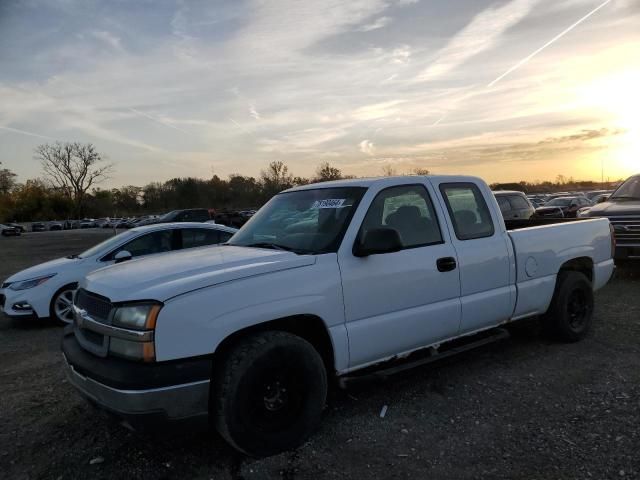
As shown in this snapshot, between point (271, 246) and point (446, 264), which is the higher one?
point (271, 246)

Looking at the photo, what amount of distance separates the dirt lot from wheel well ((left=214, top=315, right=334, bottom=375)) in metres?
0.41

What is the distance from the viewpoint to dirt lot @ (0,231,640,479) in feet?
10.1

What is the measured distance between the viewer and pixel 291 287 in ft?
10.7

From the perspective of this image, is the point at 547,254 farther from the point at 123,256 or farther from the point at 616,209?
the point at 123,256

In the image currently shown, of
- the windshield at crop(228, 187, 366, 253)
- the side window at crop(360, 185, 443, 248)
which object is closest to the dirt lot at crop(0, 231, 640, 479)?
the windshield at crop(228, 187, 366, 253)

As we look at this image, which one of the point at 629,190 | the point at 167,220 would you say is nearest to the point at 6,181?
the point at 167,220

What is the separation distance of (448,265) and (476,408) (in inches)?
45.8

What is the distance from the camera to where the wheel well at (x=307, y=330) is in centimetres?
318

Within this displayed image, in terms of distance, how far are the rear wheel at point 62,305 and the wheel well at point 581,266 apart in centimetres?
669

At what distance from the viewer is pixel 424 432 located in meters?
3.53

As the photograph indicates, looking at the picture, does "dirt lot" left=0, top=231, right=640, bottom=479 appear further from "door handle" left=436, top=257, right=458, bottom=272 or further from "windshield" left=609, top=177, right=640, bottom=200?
"windshield" left=609, top=177, right=640, bottom=200

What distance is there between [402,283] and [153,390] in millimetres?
1960

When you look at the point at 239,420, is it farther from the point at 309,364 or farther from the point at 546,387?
the point at 546,387

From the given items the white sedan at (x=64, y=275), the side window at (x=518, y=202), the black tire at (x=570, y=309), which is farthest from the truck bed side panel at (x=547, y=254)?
the side window at (x=518, y=202)
